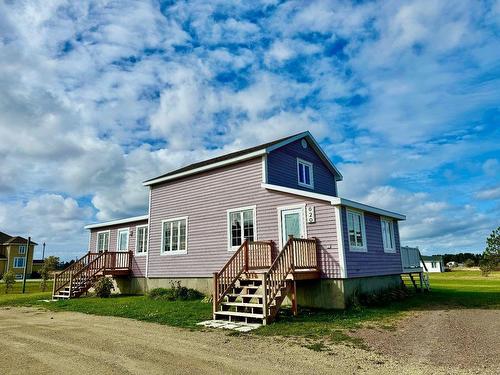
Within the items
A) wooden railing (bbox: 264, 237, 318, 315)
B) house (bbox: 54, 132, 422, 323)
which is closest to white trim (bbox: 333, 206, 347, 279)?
house (bbox: 54, 132, 422, 323)

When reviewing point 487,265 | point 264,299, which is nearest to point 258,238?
point 264,299

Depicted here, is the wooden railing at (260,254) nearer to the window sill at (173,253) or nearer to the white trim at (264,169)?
the white trim at (264,169)

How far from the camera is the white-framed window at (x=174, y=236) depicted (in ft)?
59.6

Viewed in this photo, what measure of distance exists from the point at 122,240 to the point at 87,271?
107 inches

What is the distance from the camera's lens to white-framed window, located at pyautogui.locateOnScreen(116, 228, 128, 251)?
2208cm

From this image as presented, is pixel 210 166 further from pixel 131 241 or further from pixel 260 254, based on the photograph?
pixel 131 241

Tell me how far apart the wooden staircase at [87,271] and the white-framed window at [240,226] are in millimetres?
7820

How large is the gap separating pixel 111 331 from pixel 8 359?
114 inches

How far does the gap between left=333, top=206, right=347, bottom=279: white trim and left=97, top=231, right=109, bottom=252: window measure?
621 inches

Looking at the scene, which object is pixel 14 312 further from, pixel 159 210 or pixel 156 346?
pixel 156 346

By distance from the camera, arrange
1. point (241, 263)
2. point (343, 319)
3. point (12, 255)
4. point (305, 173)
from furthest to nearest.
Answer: point (12, 255)
point (305, 173)
point (241, 263)
point (343, 319)

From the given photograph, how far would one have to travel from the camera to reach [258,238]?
15.1m

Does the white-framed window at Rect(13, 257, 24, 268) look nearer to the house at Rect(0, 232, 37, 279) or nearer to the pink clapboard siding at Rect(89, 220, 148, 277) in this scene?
the house at Rect(0, 232, 37, 279)

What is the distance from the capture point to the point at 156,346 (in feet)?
25.1
